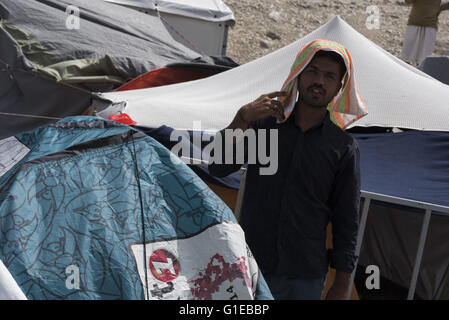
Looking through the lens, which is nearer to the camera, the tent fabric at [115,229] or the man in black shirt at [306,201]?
the tent fabric at [115,229]

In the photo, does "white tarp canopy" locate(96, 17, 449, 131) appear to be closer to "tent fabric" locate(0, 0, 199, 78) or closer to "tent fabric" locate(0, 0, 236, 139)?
"tent fabric" locate(0, 0, 236, 139)

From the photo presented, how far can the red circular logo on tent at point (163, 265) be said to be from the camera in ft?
6.36

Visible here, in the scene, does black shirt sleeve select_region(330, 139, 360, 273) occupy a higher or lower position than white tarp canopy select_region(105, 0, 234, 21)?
lower

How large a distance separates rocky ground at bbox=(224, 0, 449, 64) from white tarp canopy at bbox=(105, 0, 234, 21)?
18.2 ft

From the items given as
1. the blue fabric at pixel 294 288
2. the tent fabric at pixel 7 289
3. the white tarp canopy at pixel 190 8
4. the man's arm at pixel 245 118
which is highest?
the white tarp canopy at pixel 190 8

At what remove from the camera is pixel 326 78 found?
7.91 feet

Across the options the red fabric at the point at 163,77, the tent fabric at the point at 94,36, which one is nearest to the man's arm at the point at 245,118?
the red fabric at the point at 163,77

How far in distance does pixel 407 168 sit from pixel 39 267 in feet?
8.15

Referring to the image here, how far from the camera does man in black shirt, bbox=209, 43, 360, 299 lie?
2311 mm

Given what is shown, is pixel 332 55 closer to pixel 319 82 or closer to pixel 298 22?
pixel 319 82

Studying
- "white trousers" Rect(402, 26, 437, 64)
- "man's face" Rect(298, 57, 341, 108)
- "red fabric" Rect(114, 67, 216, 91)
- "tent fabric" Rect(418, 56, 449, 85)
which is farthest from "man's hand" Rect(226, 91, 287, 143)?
"white trousers" Rect(402, 26, 437, 64)

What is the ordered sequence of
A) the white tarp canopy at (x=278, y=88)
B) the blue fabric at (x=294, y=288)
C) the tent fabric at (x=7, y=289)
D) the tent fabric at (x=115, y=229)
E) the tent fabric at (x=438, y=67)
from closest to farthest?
the tent fabric at (x=7, y=289)
the tent fabric at (x=115, y=229)
the blue fabric at (x=294, y=288)
the white tarp canopy at (x=278, y=88)
the tent fabric at (x=438, y=67)

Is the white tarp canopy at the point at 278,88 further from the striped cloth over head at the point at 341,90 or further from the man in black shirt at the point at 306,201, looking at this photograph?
the man in black shirt at the point at 306,201

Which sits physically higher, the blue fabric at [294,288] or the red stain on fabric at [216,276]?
the red stain on fabric at [216,276]
